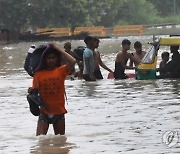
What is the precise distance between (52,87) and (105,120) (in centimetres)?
284

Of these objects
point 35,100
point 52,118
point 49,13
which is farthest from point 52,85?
point 49,13

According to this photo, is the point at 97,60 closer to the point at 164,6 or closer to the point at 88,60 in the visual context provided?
the point at 88,60

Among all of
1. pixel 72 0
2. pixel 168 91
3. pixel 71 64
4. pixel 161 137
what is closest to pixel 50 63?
pixel 71 64

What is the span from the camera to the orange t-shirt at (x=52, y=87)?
405 inches

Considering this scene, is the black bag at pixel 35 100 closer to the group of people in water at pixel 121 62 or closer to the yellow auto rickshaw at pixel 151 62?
the group of people in water at pixel 121 62

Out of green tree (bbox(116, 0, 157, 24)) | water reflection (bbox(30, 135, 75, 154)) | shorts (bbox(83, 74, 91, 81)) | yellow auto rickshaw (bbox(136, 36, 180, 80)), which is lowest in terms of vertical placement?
green tree (bbox(116, 0, 157, 24))

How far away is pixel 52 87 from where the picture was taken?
10273 millimetres

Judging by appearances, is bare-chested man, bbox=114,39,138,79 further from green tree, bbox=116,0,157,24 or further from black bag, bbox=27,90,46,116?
green tree, bbox=116,0,157,24

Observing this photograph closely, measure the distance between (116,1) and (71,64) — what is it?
285ft

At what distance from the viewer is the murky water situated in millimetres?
10508

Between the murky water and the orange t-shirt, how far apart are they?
0.56m

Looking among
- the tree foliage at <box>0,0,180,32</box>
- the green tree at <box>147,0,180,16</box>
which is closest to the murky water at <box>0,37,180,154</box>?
the tree foliage at <box>0,0,180,32</box>

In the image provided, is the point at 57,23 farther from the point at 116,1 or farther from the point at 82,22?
the point at 116,1

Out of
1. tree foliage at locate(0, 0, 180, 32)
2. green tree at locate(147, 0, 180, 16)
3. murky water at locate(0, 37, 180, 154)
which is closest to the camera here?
murky water at locate(0, 37, 180, 154)
